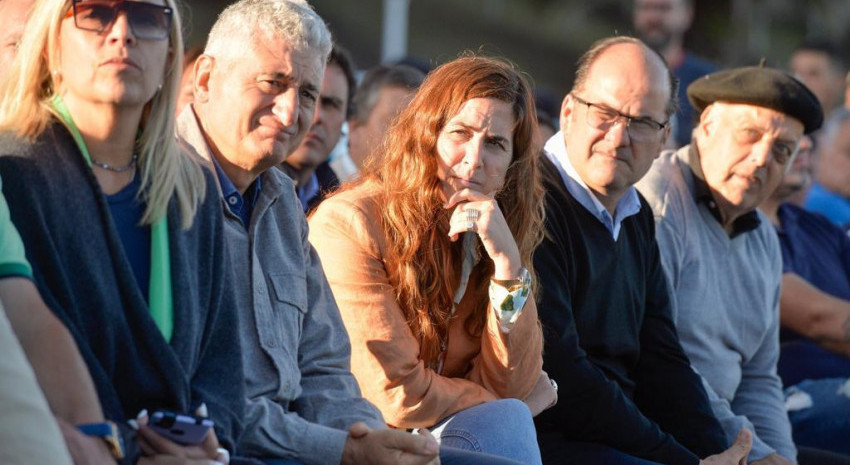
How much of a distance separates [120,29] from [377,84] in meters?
3.37

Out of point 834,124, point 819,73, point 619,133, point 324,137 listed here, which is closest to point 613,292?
point 619,133

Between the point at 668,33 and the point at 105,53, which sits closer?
the point at 105,53

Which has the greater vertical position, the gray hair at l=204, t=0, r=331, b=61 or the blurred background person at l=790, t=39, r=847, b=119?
the gray hair at l=204, t=0, r=331, b=61

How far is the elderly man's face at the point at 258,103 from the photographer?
12.0 ft

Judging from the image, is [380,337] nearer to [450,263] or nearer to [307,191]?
[450,263]

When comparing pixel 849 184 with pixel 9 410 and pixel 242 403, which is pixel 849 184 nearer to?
pixel 242 403

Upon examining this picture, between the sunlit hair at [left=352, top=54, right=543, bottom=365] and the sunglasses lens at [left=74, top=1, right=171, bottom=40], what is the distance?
4.00ft

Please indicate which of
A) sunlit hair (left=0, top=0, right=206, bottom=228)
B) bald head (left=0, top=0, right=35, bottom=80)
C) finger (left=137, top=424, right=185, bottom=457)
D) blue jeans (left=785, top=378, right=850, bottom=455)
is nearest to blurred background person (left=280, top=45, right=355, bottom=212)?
bald head (left=0, top=0, right=35, bottom=80)

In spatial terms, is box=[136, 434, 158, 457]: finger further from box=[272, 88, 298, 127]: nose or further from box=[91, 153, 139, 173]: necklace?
box=[272, 88, 298, 127]: nose

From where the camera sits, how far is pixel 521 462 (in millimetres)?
3756

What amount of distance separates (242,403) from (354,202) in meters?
1.05

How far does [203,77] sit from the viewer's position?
3771mm

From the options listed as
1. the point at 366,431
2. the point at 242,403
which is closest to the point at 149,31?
the point at 242,403

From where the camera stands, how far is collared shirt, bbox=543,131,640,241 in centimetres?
473
